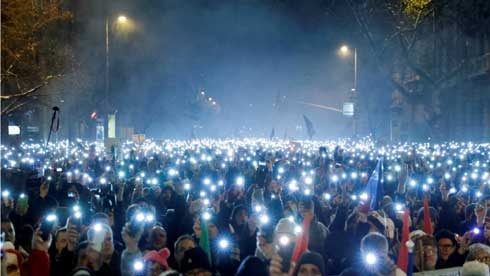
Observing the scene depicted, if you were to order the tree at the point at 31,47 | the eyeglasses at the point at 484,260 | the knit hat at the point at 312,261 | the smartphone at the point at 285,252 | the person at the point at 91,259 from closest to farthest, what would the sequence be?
the knit hat at the point at 312,261
the smartphone at the point at 285,252
the eyeglasses at the point at 484,260
the person at the point at 91,259
the tree at the point at 31,47

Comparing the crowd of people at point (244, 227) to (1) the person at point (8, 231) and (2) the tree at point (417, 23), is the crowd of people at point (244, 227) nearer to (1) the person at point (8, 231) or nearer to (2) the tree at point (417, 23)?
(1) the person at point (8, 231)

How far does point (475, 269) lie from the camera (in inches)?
236

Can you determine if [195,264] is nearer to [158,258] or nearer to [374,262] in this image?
[158,258]

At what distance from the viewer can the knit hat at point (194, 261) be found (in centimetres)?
638

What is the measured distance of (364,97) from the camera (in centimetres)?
5619

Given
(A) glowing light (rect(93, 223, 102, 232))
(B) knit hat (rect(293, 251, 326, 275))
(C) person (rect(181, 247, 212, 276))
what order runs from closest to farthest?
(B) knit hat (rect(293, 251, 326, 275)) → (C) person (rect(181, 247, 212, 276)) → (A) glowing light (rect(93, 223, 102, 232))

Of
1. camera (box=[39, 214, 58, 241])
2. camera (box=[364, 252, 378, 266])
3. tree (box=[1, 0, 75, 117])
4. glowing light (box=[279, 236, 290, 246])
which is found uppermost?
tree (box=[1, 0, 75, 117])

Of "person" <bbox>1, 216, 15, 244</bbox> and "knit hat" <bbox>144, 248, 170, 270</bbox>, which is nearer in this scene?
"knit hat" <bbox>144, 248, 170, 270</bbox>

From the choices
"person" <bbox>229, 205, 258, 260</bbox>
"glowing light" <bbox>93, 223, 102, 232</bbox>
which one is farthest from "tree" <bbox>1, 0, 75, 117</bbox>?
"glowing light" <bbox>93, 223, 102, 232</bbox>

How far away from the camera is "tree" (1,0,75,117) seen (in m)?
18.6

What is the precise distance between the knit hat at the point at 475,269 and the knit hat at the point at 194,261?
2.35 m

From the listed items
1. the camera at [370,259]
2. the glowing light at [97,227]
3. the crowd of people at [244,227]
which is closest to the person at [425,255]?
the crowd of people at [244,227]

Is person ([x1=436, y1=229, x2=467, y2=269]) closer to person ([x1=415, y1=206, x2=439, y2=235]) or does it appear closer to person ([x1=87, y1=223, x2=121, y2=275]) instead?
person ([x1=415, y1=206, x2=439, y2=235])

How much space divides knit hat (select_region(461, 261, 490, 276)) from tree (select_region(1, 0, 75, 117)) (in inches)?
587
